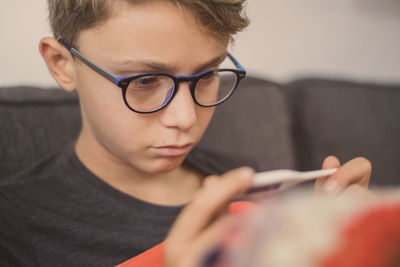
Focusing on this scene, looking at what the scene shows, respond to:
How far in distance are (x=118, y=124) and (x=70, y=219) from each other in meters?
0.24

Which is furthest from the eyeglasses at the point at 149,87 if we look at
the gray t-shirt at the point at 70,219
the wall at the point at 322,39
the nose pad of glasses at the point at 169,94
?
the wall at the point at 322,39

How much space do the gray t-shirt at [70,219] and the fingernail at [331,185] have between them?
1.28ft

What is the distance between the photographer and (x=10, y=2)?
113 cm

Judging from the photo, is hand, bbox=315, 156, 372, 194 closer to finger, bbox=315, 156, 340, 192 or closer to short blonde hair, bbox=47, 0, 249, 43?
finger, bbox=315, 156, 340, 192

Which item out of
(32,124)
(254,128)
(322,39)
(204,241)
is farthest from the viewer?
→ (322,39)

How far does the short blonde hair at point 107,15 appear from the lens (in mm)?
695

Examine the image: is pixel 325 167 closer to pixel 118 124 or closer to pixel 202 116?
pixel 202 116

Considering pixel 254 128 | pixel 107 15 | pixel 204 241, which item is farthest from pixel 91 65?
pixel 254 128

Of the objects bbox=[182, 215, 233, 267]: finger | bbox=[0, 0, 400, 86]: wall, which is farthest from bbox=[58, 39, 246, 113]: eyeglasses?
bbox=[0, 0, 400, 86]: wall

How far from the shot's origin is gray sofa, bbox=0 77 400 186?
118 centimetres

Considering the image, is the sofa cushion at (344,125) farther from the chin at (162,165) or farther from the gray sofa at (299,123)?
the chin at (162,165)

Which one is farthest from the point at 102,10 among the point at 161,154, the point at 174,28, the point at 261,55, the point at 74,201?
the point at 261,55

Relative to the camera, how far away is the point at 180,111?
0.72 m

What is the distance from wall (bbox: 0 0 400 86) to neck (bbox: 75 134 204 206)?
0.52m
